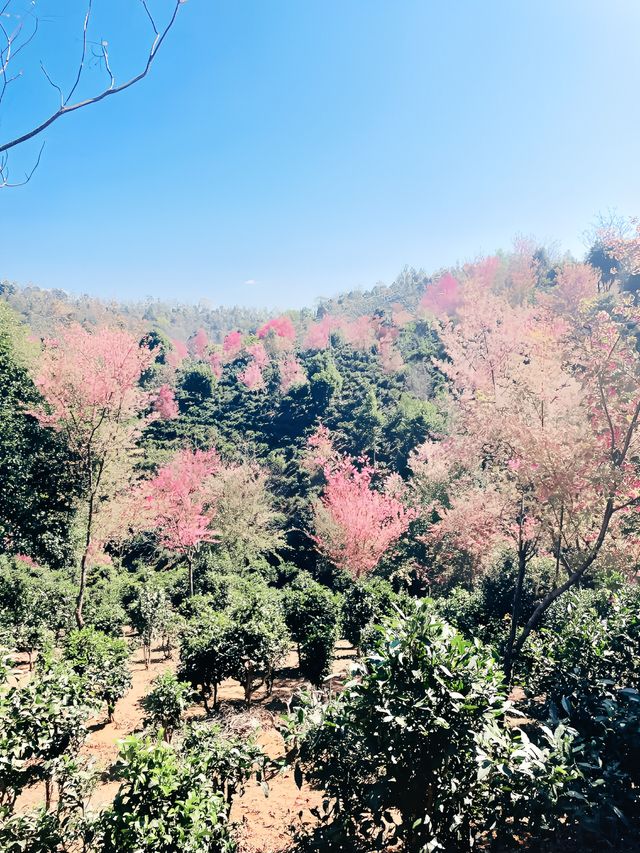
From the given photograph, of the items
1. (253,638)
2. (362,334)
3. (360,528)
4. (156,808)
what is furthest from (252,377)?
(156,808)

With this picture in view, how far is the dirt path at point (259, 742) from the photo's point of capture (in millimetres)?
4551

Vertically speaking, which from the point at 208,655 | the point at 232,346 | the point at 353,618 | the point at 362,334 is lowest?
the point at 353,618

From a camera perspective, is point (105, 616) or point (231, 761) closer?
point (231, 761)

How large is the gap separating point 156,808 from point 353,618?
8383 mm

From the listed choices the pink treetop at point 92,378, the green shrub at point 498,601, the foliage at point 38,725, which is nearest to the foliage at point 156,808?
the foliage at point 38,725

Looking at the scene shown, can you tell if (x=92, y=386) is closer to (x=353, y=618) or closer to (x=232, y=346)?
(x=353, y=618)

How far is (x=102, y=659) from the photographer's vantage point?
6805 mm

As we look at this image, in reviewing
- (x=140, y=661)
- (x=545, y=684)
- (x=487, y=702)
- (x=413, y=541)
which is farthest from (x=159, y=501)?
(x=487, y=702)

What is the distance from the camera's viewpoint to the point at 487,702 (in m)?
2.47

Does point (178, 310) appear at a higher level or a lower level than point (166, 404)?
higher

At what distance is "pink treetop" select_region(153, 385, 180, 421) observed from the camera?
35838mm

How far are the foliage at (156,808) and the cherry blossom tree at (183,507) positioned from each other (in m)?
11.9

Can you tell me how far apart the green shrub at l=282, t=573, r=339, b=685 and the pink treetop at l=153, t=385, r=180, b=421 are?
2845 centimetres

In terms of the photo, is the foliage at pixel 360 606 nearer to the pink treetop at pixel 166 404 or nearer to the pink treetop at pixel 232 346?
the pink treetop at pixel 166 404
